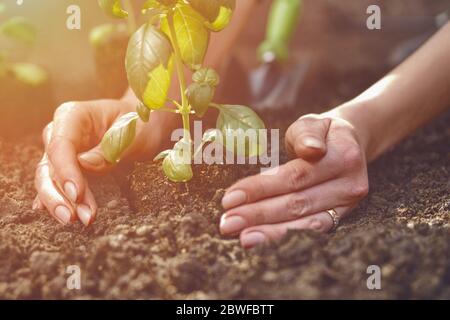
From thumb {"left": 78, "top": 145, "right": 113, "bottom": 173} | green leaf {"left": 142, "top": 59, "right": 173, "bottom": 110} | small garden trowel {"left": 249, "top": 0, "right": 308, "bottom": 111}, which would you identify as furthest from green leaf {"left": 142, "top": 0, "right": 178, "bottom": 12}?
small garden trowel {"left": 249, "top": 0, "right": 308, "bottom": 111}

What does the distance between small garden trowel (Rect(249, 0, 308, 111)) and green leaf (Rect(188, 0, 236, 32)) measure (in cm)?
121

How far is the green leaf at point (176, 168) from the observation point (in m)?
1.46

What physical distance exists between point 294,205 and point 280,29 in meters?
1.76

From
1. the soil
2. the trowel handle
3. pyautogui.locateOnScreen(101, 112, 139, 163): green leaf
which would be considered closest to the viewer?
A: the soil

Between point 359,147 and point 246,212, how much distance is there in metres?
0.35

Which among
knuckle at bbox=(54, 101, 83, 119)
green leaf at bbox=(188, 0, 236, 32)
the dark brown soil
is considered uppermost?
the dark brown soil

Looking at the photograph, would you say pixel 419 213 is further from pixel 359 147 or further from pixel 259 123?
pixel 259 123

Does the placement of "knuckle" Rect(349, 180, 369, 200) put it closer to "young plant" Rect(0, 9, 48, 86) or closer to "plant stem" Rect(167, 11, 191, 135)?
"plant stem" Rect(167, 11, 191, 135)

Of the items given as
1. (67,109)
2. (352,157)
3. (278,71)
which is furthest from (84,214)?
(278,71)

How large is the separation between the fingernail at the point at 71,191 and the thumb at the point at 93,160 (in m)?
0.10

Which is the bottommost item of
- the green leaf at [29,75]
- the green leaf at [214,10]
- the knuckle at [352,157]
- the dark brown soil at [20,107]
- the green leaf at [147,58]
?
the knuckle at [352,157]

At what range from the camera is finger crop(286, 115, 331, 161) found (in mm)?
1427

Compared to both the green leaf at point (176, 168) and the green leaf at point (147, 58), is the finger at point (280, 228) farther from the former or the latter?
the green leaf at point (147, 58)

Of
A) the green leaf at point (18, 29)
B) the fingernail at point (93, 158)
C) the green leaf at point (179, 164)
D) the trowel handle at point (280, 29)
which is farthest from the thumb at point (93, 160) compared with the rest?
the trowel handle at point (280, 29)
